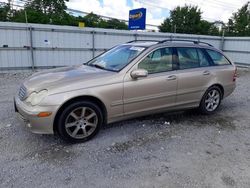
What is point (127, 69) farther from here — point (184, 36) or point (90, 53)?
point (184, 36)

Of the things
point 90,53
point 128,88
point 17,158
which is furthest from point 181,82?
point 90,53

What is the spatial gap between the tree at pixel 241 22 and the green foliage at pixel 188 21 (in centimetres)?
451

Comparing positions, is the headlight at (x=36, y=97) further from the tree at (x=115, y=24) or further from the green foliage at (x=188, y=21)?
the tree at (x=115, y=24)

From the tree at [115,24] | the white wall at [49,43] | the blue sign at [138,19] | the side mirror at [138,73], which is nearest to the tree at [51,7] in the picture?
the tree at [115,24]

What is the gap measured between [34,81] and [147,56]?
6.29 feet

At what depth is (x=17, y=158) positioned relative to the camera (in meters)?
2.80

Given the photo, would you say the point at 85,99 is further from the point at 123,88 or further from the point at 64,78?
the point at 123,88

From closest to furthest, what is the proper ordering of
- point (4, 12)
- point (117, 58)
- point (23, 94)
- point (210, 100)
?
point (23, 94) → point (117, 58) → point (210, 100) → point (4, 12)

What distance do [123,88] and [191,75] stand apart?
1.56 meters

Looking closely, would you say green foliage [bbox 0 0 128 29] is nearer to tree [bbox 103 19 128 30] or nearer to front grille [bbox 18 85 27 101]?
tree [bbox 103 19 128 30]

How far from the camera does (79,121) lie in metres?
3.17

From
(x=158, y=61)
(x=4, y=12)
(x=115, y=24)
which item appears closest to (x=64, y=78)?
(x=158, y=61)

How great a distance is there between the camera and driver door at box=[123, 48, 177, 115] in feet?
11.3

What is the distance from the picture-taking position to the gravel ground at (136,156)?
7.97ft
